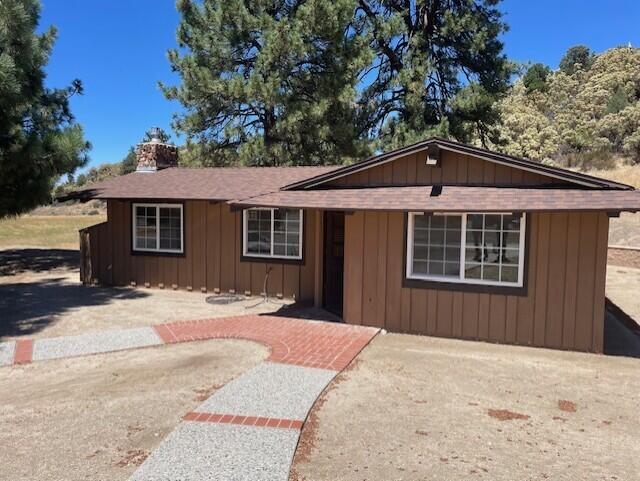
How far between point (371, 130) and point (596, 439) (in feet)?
61.7

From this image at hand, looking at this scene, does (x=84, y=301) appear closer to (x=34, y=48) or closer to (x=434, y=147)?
(x=34, y=48)

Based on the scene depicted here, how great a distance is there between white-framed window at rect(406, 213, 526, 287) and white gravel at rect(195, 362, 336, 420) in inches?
118

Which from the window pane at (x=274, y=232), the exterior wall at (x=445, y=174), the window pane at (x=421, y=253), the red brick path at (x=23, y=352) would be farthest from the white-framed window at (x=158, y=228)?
the window pane at (x=421, y=253)

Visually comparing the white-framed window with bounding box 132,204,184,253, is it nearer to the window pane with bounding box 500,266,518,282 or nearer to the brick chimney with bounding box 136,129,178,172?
the brick chimney with bounding box 136,129,178,172

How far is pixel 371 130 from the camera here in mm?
22094

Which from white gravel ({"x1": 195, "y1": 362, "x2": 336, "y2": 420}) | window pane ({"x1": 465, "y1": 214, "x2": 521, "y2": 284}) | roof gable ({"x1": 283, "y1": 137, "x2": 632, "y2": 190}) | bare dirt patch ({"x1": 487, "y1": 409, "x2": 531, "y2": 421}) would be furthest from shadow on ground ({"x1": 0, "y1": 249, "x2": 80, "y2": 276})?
bare dirt patch ({"x1": 487, "y1": 409, "x2": 531, "y2": 421})

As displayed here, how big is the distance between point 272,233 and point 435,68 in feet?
43.9

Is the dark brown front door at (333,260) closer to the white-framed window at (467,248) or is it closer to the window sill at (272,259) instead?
the window sill at (272,259)

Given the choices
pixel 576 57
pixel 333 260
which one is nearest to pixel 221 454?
pixel 333 260

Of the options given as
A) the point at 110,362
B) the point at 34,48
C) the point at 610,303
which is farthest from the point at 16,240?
the point at 610,303

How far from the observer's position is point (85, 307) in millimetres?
10453

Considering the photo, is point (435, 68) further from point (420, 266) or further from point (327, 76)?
point (420, 266)

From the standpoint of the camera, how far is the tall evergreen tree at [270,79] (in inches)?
717

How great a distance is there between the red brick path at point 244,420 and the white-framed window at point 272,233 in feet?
21.8
